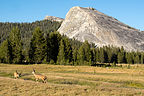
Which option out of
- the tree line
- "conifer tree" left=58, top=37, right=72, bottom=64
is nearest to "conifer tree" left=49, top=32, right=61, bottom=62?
the tree line

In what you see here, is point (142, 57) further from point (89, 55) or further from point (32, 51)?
point (32, 51)

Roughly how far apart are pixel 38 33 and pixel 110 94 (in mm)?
60861

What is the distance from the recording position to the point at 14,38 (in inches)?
2763

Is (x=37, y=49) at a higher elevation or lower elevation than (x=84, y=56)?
higher

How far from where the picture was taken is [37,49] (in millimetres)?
70125

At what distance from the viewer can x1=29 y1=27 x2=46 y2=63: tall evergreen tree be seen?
230 ft

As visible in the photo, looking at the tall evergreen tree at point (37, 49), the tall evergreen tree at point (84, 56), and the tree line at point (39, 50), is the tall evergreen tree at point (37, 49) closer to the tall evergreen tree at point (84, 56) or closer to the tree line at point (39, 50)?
the tree line at point (39, 50)

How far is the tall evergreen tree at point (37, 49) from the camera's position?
70000 millimetres

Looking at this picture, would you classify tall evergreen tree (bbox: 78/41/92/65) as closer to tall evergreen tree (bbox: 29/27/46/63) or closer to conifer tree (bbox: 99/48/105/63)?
tall evergreen tree (bbox: 29/27/46/63)

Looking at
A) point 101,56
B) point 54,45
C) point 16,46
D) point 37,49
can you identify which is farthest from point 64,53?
point 101,56

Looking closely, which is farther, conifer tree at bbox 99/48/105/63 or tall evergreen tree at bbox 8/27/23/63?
conifer tree at bbox 99/48/105/63

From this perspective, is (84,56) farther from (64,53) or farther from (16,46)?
(16,46)

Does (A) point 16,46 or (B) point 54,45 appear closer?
(A) point 16,46

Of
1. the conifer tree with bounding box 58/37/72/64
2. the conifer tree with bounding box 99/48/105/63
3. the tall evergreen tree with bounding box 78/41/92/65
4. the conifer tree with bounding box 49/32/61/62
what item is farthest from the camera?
the conifer tree with bounding box 99/48/105/63
